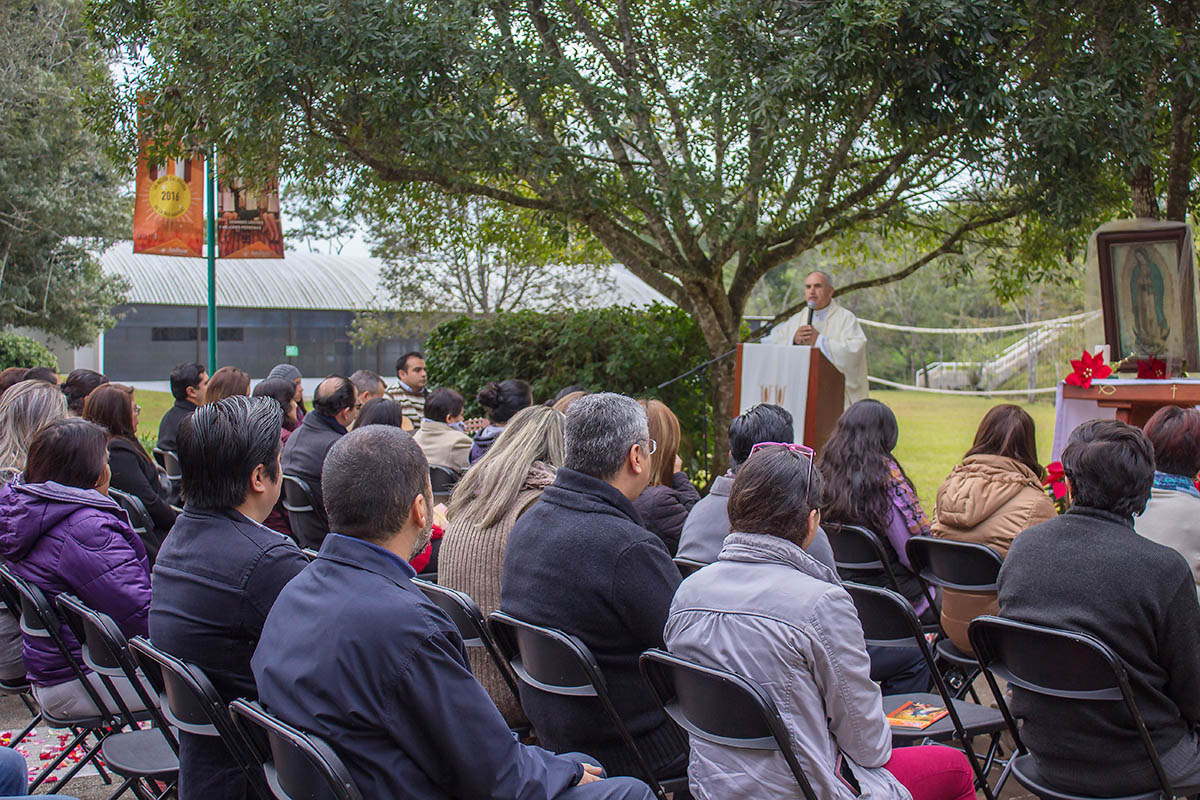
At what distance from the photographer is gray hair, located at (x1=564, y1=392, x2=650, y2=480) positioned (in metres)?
3.02

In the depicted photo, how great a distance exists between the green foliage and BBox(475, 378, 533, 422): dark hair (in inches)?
490

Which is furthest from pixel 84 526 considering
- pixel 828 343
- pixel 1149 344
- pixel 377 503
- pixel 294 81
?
pixel 1149 344

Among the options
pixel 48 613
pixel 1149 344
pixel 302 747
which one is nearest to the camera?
pixel 302 747

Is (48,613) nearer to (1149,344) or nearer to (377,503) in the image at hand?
(377,503)

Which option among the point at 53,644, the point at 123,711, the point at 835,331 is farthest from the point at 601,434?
the point at 835,331

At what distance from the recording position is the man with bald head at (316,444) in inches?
213

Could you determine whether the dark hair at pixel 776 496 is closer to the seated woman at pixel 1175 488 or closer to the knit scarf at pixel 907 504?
the seated woman at pixel 1175 488

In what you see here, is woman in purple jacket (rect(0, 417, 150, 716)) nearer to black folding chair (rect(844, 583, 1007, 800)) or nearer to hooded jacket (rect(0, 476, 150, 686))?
hooded jacket (rect(0, 476, 150, 686))

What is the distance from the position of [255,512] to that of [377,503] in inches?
27.9

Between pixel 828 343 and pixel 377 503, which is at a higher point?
pixel 828 343

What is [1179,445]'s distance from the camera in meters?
3.49

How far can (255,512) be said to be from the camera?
2.74m

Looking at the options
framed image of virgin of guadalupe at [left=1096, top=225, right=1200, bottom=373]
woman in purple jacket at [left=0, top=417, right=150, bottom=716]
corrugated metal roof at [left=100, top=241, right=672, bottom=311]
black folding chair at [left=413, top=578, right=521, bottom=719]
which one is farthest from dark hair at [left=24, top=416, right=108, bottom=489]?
corrugated metal roof at [left=100, top=241, right=672, bottom=311]

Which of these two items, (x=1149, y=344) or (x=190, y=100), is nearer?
(x=1149, y=344)
